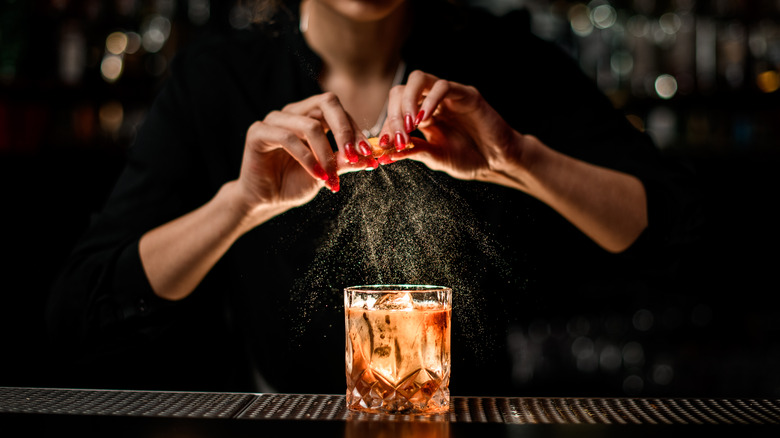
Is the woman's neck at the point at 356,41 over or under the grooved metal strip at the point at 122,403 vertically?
over

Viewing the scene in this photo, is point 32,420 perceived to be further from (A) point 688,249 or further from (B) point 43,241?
(B) point 43,241

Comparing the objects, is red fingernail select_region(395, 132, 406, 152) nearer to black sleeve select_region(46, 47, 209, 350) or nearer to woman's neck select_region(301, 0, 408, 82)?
woman's neck select_region(301, 0, 408, 82)

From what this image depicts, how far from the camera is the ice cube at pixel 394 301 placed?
945 mm

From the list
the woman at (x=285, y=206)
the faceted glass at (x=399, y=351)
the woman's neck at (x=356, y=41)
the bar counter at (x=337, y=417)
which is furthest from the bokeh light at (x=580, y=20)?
the faceted glass at (x=399, y=351)

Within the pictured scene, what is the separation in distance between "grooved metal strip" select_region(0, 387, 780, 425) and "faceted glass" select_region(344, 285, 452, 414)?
0.02 meters

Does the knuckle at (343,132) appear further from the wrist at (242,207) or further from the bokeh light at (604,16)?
the bokeh light at (604,16)

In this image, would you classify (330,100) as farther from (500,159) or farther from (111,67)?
(111,67)

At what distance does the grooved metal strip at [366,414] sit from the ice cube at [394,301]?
14 cm

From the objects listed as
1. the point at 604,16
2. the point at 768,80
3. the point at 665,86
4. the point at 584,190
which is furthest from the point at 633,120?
the point at 584,190

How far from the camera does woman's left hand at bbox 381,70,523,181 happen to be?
1.11m

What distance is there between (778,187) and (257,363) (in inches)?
82.2

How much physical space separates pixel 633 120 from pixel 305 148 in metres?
1.89

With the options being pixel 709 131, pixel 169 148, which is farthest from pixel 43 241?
pixel 709 131

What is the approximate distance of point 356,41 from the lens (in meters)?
1.61
